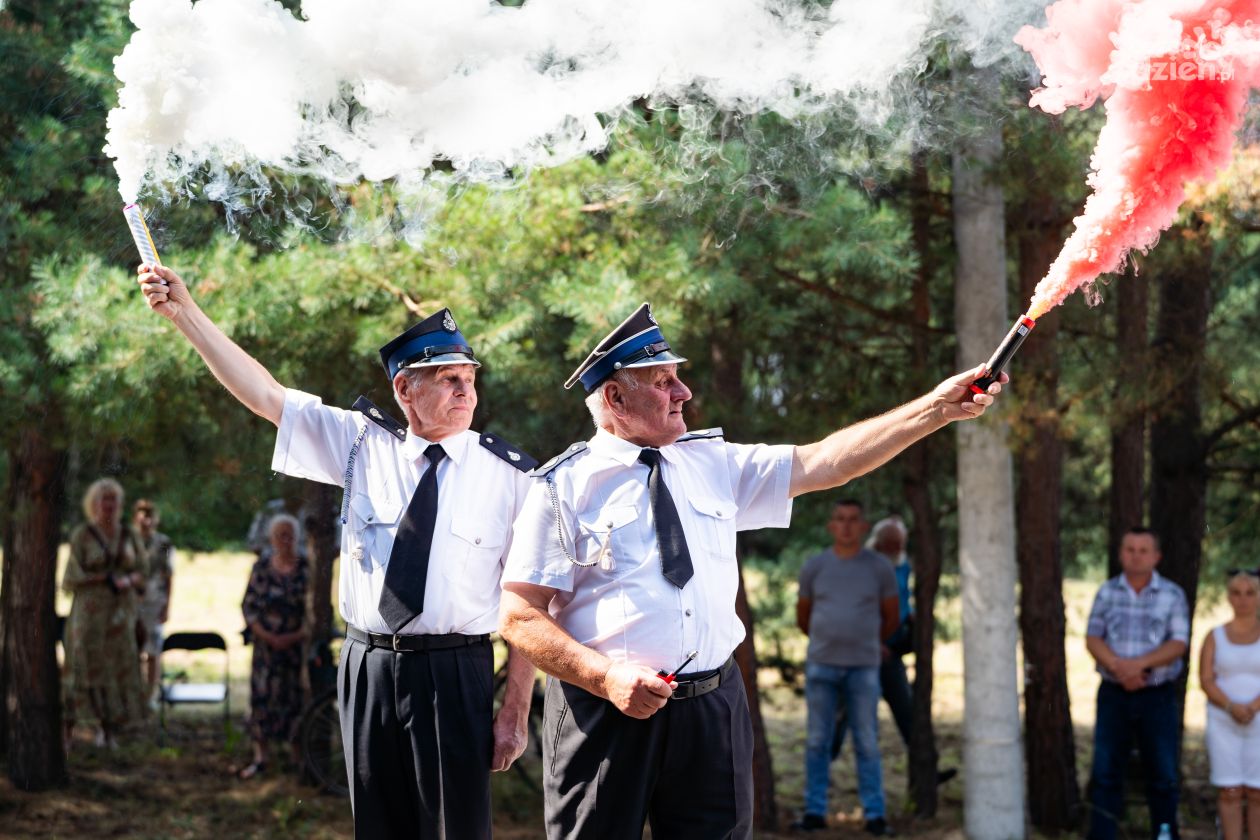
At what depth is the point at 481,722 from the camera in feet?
15.0

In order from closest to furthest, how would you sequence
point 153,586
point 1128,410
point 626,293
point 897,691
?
point 626,293, point 1128,410, point 897,691, point 153,586

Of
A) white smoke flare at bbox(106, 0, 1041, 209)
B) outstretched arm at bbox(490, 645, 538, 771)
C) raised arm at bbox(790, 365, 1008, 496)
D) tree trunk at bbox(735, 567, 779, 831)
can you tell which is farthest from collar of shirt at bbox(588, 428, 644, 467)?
tree trunk at bbox(735, 567, 779, 831)

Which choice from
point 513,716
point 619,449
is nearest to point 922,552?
point 513,716

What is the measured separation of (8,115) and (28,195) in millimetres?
654

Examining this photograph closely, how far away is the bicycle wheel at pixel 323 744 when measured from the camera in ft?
30.7

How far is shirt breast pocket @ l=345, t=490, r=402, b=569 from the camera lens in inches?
182

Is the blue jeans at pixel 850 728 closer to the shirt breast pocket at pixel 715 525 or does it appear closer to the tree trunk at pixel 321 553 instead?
the tree trunk at pixel 321 553

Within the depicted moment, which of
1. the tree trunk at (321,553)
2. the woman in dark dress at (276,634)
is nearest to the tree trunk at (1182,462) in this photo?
the tree trunk at (321,553)

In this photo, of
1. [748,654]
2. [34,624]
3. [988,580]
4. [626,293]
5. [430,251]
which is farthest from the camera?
[34,624]

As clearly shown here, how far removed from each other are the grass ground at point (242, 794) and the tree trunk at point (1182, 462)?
5.22ft

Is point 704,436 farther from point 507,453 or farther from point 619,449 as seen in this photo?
point 507,453

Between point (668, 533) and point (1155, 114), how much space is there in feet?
5.43

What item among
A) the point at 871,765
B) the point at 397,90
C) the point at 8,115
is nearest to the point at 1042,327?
the point at 871,765

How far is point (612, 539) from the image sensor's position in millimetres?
3955
